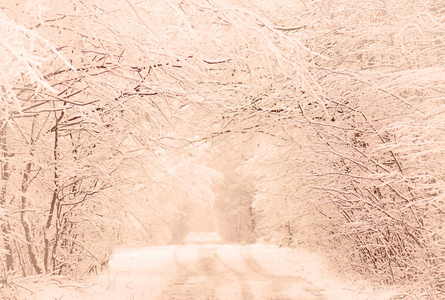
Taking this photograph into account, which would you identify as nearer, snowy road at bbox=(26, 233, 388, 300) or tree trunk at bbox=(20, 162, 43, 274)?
tree trunk at bbox=(20, 162, 43, 274)

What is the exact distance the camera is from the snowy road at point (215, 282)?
10.3 meters

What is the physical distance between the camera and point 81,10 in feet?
14.2

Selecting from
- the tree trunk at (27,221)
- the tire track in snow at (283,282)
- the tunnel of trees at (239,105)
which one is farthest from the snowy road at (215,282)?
the tunnel of trees at (239,105)

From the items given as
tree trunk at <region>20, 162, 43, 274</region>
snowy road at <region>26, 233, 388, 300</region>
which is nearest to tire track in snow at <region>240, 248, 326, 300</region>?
snowy road at <region>26, 233, 388, 300</region>

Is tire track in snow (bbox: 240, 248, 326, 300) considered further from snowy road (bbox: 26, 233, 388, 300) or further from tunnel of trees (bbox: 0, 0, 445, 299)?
tunnel of trees (bbox: 0, 0, 445, 299)

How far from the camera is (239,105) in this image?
8.59 metres

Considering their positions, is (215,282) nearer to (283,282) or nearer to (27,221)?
(283,282)

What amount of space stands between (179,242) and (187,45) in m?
35.1

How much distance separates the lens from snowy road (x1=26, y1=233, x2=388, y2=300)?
10289 mm

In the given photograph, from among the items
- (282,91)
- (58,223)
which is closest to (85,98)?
(282,91)

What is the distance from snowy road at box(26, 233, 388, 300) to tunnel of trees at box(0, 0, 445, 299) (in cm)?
107

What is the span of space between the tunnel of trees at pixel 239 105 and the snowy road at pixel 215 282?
1.07 meters

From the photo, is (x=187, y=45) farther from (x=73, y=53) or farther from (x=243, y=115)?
(x=243, y=115)

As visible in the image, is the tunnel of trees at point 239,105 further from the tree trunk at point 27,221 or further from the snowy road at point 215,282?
the snowy road at point 215,282
